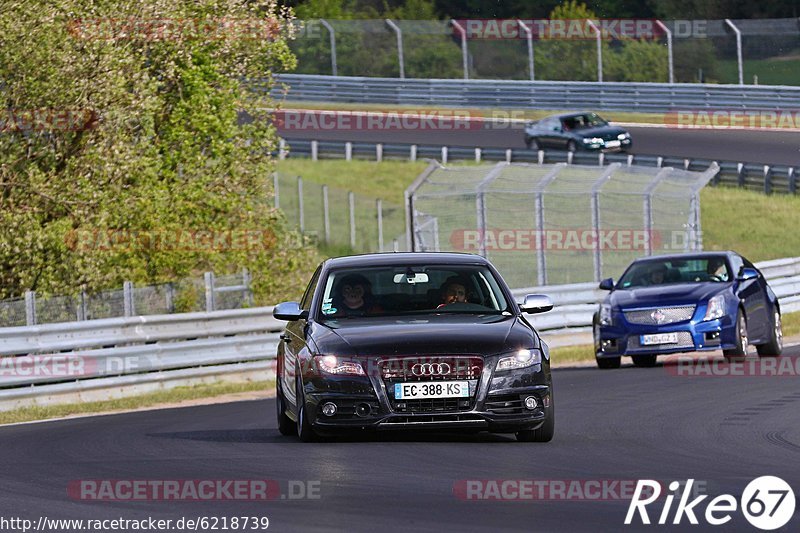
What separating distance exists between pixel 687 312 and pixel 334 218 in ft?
67.5

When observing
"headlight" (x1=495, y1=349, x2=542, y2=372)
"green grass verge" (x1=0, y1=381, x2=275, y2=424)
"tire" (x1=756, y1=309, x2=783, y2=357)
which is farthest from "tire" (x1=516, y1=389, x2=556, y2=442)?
"tire" (x1=756, y1=309, x2=783, y2=357)

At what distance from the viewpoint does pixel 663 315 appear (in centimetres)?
1962

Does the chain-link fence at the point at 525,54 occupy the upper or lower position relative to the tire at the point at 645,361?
lower

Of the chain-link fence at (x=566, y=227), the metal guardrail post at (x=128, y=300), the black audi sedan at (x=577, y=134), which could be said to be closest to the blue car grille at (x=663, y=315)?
the metal guardrail post at (x=128, y=300)

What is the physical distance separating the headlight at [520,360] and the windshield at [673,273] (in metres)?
9.23

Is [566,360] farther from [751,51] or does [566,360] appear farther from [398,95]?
[398,95]

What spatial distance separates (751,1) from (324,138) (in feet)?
84.9

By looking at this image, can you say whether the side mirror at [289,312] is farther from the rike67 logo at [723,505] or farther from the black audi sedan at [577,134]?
the black audi sedan at [577,134]

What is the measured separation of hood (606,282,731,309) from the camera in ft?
64.6

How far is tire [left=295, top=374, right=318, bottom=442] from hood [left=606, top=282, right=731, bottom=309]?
8.55 metres

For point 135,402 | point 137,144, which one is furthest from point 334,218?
point 135,402

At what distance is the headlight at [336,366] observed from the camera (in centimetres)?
1140

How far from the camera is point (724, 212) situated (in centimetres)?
4356

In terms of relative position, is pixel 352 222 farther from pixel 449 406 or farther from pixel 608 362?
pixel 449 406
